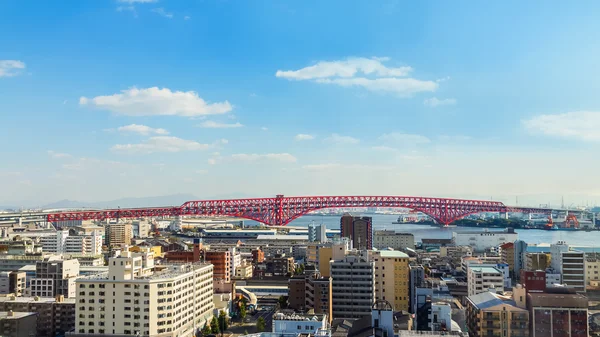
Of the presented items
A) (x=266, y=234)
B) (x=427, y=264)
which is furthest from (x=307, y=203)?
(x=427, y=264)

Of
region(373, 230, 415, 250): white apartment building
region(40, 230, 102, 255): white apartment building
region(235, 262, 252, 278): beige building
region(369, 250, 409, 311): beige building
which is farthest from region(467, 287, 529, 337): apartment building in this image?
region(40, 230, 102, 255): white apartment building

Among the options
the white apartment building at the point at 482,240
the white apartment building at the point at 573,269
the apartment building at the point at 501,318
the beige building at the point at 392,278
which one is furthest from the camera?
the white apartment building at the point at 482,240

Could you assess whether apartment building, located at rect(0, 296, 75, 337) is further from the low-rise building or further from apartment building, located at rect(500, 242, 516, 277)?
apartment building, located at rect(500, 242, 516, 277)

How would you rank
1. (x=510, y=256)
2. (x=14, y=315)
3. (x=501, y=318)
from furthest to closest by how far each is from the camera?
(x=510, y=256) → (x=14, y=315) → (x=501, y=318)

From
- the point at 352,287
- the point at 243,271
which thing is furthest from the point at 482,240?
the point at 352,287

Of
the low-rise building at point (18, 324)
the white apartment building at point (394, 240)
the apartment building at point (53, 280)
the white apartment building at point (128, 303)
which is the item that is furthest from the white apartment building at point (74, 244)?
the white apartment building at point (128, 303)

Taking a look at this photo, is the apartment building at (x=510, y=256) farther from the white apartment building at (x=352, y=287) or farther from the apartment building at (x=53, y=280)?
the apartment building at (x=53, y=280)

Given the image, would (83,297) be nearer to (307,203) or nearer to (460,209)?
(307,203)

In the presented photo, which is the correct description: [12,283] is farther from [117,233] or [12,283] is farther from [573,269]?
[117,233]
